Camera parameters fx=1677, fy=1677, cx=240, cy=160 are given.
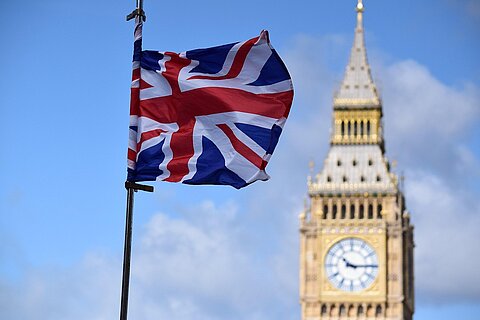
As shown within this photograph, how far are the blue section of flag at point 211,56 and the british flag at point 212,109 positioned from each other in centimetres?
2

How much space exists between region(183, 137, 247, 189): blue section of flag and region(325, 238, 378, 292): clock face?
108 metres

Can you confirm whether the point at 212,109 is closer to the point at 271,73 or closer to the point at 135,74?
the point at 271,73

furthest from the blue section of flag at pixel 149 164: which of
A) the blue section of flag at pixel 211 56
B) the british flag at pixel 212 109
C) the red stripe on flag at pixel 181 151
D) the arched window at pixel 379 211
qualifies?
the arched window at pixel 379 211

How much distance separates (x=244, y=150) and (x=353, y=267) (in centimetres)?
10796

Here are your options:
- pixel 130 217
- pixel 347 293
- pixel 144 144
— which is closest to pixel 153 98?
pixel 144 144

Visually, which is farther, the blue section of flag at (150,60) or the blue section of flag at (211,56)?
the blue section of flag at (211,56)

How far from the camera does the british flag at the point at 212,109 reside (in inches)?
1489

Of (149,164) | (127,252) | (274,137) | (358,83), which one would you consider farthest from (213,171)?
(358,83)

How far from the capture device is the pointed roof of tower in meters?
151

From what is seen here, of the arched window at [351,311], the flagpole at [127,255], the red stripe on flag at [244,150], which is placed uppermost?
the arched window at [351,311]

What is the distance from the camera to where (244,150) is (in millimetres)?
38156

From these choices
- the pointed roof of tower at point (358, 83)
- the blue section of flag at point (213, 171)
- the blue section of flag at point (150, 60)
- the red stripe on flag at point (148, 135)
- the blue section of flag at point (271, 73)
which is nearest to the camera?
the red stripe on flag at point (148, 135)

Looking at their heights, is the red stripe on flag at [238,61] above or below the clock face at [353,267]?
below

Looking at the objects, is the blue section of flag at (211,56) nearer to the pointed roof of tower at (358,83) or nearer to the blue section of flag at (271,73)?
the blue section of flag at (271,73)
